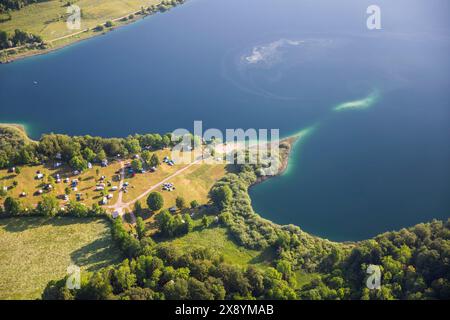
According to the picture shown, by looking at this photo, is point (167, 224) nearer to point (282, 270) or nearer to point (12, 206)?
point (282, 270)

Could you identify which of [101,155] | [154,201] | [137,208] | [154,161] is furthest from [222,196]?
[101,155]

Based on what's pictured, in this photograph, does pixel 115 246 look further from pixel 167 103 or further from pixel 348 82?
pixel 348 82

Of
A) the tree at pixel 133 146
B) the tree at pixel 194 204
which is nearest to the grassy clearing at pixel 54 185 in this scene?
the tree at pixel 133 146

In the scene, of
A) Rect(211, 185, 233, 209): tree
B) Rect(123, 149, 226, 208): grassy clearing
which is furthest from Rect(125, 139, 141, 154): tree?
Rect(211, 185, 233, 209): tree

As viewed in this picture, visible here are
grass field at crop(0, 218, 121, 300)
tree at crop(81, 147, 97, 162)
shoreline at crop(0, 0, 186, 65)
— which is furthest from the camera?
shoreline at crop(0, 0, 186, 65)

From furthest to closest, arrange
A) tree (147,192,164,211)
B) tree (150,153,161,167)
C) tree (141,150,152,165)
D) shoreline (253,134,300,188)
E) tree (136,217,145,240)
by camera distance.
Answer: tree (141,150,152,165) → shoreline (253,134,300,188) → tree (150,153,161,167) → tree (147,192,164,211) → tree (136,217,145,240)

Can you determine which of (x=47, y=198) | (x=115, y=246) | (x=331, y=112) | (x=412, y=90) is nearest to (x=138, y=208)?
(x=115, y=246)

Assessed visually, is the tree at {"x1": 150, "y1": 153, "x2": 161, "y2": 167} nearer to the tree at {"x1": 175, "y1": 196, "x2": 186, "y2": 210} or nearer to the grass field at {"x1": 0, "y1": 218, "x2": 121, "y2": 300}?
the tree at {"x1": 175, "y1": 196, "x2": 186, "y2": 210}
